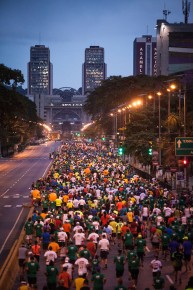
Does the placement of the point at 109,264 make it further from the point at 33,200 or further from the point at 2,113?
the point at 2,113

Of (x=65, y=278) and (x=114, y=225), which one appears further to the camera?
(x=114, y=225)

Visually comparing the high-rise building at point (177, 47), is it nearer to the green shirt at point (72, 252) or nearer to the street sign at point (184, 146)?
the street sign at point (184, 146)

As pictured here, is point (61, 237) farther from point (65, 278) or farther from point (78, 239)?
point (65, 278)

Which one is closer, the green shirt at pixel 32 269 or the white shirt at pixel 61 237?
the green shirt at pixel 32 269

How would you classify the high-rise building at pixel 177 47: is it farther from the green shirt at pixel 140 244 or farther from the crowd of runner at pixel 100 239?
the green shirt at pixel 140 244

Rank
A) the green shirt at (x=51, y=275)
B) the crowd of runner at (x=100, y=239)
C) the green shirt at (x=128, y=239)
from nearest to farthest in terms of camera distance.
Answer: the green shirt at (x=51, y=275) < the crowd of runner at (x=100, y=239) < the green shirt at (x=128, y=239)

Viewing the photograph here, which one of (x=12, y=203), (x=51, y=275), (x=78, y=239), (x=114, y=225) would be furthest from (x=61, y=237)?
(x=12, y=203)

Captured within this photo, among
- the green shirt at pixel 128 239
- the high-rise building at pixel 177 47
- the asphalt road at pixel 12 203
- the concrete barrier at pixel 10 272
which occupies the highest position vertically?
the high-rise building at pixel 177 47

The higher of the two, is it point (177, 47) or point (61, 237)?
point (177, 47)

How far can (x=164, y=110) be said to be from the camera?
61.1 meters

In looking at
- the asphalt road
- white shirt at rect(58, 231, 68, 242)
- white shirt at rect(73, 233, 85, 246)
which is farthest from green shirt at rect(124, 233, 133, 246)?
the asphalt road

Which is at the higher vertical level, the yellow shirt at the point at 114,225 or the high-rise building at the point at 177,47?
the high-rise building at the point at 177,47

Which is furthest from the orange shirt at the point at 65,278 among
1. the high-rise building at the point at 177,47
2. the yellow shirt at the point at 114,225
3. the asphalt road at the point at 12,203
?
the high-rise building at the point at 177,47

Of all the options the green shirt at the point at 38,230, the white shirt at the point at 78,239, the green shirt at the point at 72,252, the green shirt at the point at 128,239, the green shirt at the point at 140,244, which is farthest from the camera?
the green shirt at the point at 38,230
